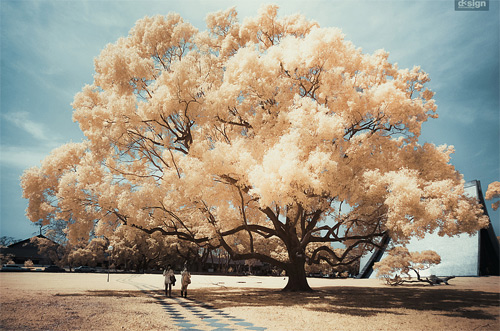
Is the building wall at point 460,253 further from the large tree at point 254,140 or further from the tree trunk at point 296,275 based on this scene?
the large tree at point 254,140

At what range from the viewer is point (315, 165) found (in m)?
10.6

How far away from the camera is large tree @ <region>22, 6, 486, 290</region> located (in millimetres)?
11469

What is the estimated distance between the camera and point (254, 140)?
13.5 meters

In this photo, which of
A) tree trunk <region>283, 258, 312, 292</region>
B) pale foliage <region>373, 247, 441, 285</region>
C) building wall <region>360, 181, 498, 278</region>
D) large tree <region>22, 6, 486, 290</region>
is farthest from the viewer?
building wall <region>360, 181, 498, 278</region>

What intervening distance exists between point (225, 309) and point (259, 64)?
8695 millimetres

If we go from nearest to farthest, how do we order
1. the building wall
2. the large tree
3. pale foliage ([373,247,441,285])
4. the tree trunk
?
1. the large tree
2. the tree trunk
3. pale foliage ([373,247,441,285])
4. the building wall

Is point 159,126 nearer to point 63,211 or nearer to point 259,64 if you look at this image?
point 259,64

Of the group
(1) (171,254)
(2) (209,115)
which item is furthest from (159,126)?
(1) (171,254)

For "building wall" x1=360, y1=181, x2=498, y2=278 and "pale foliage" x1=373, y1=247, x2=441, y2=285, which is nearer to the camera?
"pale foliage" x1=373, y1=247, x2=441, y2=285

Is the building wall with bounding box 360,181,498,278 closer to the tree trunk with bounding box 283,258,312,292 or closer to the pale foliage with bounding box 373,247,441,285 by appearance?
the pale foliage with bounding box 373,247,441,285

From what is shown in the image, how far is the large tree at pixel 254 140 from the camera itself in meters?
11.5

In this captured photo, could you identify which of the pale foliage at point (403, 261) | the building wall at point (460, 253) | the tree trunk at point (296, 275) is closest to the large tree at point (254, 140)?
the tree trunk at point (296, 275)

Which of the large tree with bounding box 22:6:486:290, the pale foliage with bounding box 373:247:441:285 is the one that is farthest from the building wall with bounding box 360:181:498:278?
the large tree with bounding box 22:6:486:290

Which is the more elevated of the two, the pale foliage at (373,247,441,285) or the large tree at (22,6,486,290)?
the large tree at (22,6,486,290)
